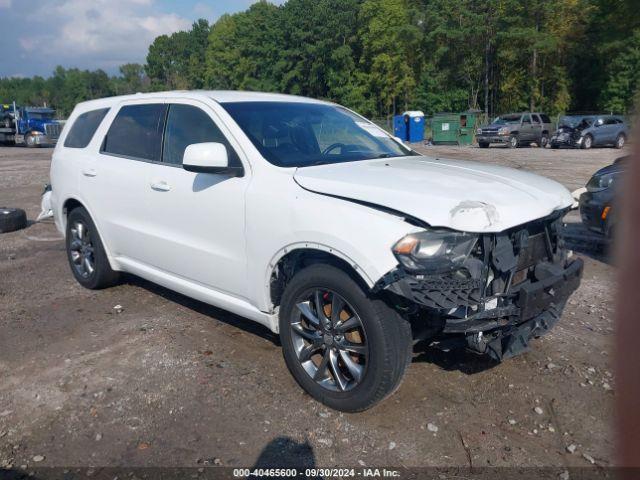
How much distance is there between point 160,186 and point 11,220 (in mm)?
5450

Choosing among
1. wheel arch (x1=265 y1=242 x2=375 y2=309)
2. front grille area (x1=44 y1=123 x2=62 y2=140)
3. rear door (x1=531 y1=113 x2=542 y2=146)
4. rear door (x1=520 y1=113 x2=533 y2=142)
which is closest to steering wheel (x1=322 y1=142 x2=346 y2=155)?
wheel arch (x1=265 y1=242 x2=375 y2=309)

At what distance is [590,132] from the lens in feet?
87.0

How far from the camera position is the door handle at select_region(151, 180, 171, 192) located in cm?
438

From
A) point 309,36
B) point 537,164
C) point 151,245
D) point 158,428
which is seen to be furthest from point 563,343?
point 309,36

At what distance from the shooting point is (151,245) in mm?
4648

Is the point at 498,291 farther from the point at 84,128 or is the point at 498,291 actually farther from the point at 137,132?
the point at 84,128

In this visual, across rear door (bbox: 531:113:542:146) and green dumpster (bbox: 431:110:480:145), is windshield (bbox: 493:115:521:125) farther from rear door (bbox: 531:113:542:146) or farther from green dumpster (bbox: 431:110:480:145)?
green dumpster (bbox: 431:110:480:145)

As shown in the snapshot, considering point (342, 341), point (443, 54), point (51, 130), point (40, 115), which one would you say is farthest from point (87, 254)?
point (443, 54)

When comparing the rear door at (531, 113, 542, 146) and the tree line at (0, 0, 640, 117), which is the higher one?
the tree line at (0, 0, 640, 117)

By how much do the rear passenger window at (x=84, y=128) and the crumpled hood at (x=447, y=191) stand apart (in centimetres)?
287

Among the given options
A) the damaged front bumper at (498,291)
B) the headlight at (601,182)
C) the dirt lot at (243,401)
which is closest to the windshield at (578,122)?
the headlight at (601,182)

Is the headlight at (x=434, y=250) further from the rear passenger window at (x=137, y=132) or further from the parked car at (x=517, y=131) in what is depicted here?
the parked car at (x=517, y=131)

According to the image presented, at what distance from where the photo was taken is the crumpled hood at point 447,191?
118 inches

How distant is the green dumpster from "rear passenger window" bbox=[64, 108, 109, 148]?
1164 inches
